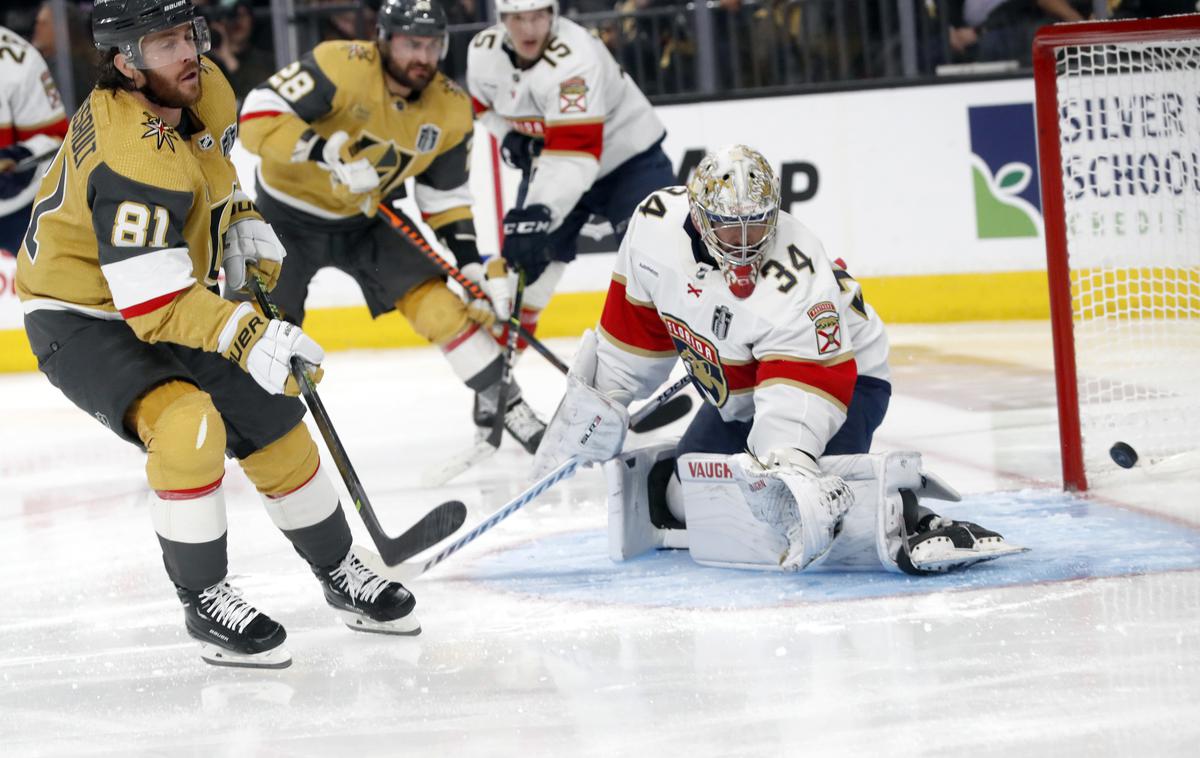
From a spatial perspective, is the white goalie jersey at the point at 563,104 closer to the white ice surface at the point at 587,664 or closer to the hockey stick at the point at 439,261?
the hockey stick at the point at 439,261

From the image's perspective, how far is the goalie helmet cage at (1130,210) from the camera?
357cm

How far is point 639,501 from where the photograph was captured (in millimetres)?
3215

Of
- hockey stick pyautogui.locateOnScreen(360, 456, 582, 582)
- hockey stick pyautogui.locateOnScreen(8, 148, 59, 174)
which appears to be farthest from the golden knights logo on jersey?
hockey stick pyautogui.locateOnScreen(8, 148, 59, 174)

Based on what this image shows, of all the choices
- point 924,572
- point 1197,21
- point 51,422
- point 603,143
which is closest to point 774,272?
point 924,572

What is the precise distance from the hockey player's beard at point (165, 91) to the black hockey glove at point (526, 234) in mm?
1835

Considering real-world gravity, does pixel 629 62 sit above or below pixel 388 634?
above

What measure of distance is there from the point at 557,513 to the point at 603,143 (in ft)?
4.50

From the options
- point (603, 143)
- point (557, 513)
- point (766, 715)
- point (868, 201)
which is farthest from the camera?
point (868, 201)

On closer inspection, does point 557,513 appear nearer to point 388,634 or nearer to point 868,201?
point 388,634

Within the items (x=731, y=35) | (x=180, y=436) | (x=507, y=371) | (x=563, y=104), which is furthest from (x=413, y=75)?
(x=731, y=35)

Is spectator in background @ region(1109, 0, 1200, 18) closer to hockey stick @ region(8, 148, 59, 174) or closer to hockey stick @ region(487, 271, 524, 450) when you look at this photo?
hockey stick @ region(487, 271, 524, 450)

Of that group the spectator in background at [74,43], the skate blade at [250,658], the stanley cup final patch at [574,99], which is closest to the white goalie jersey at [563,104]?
the stanley cup final patch at [574,99]

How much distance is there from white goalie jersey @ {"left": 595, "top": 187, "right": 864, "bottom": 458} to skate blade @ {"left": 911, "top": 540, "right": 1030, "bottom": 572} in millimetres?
273

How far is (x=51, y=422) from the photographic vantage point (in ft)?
18.2
